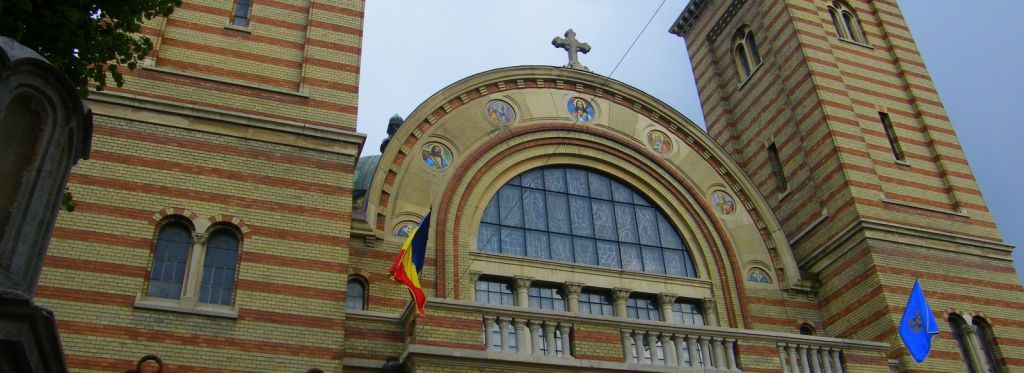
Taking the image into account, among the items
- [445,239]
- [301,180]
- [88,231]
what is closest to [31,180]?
[88,231]

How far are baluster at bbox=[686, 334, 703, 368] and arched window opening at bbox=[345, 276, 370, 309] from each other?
5850 millimetres

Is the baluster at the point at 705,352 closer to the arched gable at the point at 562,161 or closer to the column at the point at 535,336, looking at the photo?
the column at the point at 535,336

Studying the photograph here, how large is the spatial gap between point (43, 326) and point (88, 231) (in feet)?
21.6

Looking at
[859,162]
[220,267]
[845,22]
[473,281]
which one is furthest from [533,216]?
[845,22]

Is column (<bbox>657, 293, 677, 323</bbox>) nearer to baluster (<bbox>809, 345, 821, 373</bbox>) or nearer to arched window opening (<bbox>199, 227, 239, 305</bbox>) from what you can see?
baluster (<bbox>809, 345, 821, 373</bbox>)

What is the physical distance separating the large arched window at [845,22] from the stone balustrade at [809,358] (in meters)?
11.4

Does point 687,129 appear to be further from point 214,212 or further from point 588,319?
point 214,212

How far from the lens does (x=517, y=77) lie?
20.3m

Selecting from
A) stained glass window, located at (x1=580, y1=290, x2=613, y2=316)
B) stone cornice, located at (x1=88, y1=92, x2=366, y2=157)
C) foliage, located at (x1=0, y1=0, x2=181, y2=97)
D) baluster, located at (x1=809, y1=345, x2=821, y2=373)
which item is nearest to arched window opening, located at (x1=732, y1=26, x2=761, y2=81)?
stained glass window, located at (x1=580, y1=290, x2=613, y2=316)

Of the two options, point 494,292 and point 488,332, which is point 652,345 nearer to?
point 488,332

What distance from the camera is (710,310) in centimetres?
1905

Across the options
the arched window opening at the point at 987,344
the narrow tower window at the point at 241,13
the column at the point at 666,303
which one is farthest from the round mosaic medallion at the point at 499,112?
the arched window opening at the point at 987,344

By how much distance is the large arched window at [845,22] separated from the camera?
24578mm

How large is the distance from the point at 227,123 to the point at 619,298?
8675 mm
